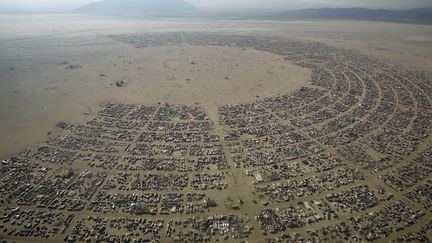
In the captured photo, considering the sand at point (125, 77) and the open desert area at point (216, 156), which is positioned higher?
the sand at point (125, 77)

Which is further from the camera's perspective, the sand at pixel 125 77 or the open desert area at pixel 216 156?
the sand at pixel 125 77

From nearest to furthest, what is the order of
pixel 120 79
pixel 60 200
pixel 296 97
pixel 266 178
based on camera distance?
pixel 60 200
pixel 266 178
pixel 296 97
pixel 120 79

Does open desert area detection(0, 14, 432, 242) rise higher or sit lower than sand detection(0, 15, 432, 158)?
lower

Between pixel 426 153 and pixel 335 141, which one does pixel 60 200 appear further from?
pixel 426 153

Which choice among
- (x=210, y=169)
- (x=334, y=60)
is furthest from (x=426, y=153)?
→ (x=334, y=60)

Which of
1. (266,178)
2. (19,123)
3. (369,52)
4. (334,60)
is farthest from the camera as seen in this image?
(369,52)

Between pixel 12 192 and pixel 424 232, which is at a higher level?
pixel 12 192

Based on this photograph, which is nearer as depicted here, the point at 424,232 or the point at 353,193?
the point at 424,232

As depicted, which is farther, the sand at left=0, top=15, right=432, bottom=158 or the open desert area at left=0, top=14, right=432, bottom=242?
the sand at left=0, top=15, right=432, bottom=158
